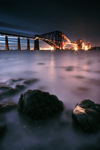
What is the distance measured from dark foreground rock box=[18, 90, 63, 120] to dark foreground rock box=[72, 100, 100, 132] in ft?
1.10

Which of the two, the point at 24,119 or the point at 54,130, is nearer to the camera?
the point at 54,130

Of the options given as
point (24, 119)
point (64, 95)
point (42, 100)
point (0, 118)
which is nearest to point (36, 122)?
point (24, 119)

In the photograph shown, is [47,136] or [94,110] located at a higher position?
[94,110]

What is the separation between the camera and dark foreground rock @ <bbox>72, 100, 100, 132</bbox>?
1.21 m

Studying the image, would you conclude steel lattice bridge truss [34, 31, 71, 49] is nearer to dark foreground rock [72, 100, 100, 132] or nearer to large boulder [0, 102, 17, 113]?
large boulder [0, 102, 17, 113]

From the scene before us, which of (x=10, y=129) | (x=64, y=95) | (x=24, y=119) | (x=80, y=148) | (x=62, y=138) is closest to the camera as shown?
(x=80, y=148)

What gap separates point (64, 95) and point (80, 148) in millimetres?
1228

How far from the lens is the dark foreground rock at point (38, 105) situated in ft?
4.63

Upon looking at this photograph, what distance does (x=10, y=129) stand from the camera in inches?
49.4

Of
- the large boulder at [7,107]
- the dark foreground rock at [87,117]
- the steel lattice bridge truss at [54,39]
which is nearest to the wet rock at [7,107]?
the large boulder at [7,107]

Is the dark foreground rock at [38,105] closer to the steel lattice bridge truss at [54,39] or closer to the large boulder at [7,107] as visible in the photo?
the large boulder at [7,107]

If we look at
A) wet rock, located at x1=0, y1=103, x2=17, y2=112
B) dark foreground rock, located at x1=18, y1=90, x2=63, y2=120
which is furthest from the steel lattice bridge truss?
dark foreground rock, located at x1=18, y1=90, x2=63, y2=120

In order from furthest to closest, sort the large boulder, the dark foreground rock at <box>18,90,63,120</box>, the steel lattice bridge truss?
the steel lattice bridge truss, the large boulder, the dark foreground rock at <box>18,90,63,120</box>

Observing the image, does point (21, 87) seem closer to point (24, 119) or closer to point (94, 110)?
point (24, 119)
